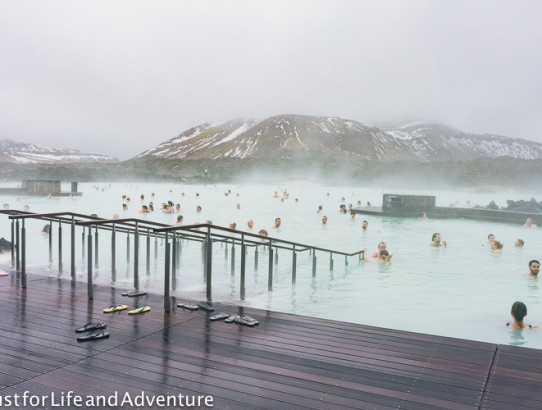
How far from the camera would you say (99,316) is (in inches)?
168

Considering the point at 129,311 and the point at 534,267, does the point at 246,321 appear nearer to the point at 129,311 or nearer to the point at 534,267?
the point at 129,311

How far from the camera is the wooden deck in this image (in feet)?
8.86

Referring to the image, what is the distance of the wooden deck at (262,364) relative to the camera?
8.86 ft

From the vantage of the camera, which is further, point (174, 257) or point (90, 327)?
point (174, 257)

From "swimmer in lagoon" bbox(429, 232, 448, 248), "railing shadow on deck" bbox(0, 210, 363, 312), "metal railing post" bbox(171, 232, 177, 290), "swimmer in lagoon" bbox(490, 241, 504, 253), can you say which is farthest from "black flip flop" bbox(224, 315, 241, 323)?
"swimmer in lagoon" bbox(490, 241, 504, 253)

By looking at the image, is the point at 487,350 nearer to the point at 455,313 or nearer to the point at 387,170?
the point at 455,313

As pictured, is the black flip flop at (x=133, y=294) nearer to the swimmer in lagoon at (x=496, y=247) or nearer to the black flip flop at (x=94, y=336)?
the black flip flop at (x=94, y=336)

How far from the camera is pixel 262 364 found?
317cm

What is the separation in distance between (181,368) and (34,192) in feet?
120

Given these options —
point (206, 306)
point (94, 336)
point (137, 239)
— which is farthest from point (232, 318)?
point (137, 239)

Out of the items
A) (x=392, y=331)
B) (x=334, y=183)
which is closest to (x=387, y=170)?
(x=334, y=183)

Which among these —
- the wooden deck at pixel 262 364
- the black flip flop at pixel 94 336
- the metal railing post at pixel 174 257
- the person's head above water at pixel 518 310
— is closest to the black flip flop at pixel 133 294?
the metal railing post at pixel 174 257

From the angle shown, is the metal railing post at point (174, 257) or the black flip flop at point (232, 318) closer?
the black flip flop at point (232, 318)

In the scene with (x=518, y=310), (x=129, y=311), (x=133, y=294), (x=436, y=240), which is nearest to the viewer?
(x=129, y=311)
